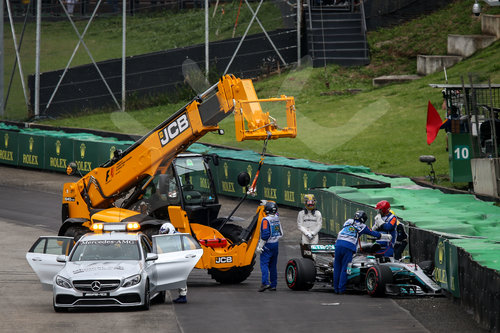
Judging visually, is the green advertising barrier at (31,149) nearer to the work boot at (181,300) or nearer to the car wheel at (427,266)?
the work boot at (181,300)

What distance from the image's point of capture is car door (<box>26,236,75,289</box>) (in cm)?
1806

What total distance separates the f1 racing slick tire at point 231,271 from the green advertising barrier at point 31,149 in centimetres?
2117

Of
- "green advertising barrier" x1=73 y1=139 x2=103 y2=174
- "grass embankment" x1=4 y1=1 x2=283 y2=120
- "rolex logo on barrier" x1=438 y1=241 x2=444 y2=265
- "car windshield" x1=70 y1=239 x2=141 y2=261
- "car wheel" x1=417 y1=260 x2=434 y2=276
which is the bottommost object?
"car wheel" x1=417 y1=260 x2=434 y2=276

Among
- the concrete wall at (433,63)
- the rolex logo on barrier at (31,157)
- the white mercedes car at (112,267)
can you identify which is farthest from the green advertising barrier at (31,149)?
the white mercedes car at (112,267)

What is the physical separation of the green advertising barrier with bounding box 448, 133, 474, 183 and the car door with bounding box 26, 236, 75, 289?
50.0 ft

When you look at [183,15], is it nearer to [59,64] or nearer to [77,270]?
[59,64]

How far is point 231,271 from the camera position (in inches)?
827

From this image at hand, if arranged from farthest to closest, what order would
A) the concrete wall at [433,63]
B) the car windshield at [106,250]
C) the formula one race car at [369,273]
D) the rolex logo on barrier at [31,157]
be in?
the concrete wall at [433,63] → the rolex logo on barrier at [31,157] → the formula one race car at [369,273] → the car windshield at [106,250]

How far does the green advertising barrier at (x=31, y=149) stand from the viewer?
40688 mm

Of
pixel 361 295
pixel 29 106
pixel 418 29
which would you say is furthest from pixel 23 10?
pixel 361 295

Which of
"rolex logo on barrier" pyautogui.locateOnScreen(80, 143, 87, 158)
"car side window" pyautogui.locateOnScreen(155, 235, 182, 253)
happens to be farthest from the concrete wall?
"car side window" pyautogui.locateOnScreen(155, 235, 182, 253)

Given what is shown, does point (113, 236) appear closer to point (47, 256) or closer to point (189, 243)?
point (47, 256)

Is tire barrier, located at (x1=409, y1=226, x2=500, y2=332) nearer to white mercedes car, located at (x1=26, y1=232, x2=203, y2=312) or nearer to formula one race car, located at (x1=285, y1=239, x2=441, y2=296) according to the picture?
formula one race car, located at (x1=285, y1=239, x2=441, y2=296)

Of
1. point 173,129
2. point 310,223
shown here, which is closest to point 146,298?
point 173,129
